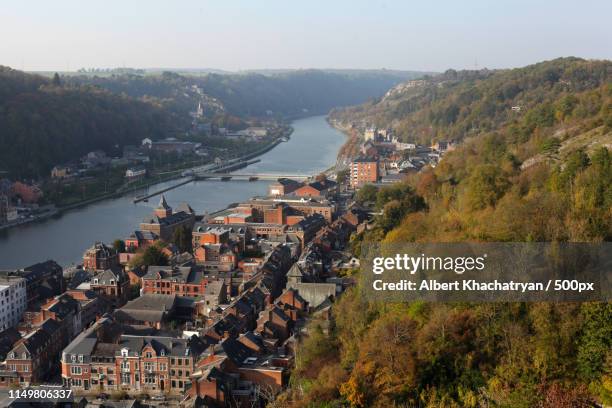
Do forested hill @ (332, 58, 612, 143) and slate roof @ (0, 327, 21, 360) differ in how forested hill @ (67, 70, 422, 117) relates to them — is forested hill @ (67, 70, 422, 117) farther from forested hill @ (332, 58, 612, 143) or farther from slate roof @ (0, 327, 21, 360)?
slate roof @ (0, 327, 21, 360)

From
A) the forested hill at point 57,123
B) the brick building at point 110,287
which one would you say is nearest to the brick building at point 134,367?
the brick building at point 110,287

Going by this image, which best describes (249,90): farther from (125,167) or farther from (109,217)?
(109,217)

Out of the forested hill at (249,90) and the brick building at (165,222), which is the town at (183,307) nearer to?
the brick building at (165,222)

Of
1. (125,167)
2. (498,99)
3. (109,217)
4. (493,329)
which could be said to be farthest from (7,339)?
(498,99)

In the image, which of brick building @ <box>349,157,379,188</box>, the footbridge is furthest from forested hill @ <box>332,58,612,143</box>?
the footbridge

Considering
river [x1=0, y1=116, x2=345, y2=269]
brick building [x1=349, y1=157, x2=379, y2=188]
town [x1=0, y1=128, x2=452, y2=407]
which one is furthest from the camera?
brick building [x1=349, y1=157, x2=379, y2=188]

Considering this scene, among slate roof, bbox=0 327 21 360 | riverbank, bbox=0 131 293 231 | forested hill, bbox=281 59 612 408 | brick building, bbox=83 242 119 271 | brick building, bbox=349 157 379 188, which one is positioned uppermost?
forested hill, bbox=281 59 612 408
